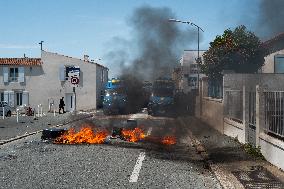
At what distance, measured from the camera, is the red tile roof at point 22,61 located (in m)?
48.3

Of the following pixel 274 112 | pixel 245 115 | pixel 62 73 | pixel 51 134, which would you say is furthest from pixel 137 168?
pixel 62 73

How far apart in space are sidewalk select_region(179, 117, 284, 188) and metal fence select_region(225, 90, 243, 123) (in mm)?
1038

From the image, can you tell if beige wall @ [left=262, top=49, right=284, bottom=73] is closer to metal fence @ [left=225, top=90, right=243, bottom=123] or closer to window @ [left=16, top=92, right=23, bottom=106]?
metal fence @ [left=225, top=90, right=243, bottom=123]

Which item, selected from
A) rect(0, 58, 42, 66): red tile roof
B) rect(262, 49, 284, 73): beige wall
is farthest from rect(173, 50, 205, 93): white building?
rect(0, 58, 42, 66): red tile roof

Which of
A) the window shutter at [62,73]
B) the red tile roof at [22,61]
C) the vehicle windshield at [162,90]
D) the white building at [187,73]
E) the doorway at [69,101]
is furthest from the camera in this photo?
the red tile roof at [22,61]

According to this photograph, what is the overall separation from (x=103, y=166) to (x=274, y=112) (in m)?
4.53

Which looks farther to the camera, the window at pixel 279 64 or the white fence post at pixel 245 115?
the window at pixel 279 64

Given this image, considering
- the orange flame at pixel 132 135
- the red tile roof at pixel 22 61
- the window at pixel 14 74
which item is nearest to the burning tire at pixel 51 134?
the orange flame at pixel 132 135

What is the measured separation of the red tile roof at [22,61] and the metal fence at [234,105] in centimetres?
3411

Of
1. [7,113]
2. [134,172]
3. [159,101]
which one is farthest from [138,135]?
[7,113]

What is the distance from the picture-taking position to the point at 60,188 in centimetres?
805

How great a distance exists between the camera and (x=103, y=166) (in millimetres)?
10523

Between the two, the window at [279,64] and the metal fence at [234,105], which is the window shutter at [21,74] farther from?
the metal fence at [234,105]

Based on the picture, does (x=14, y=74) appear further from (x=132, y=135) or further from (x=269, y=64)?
(x=132, y=135)
